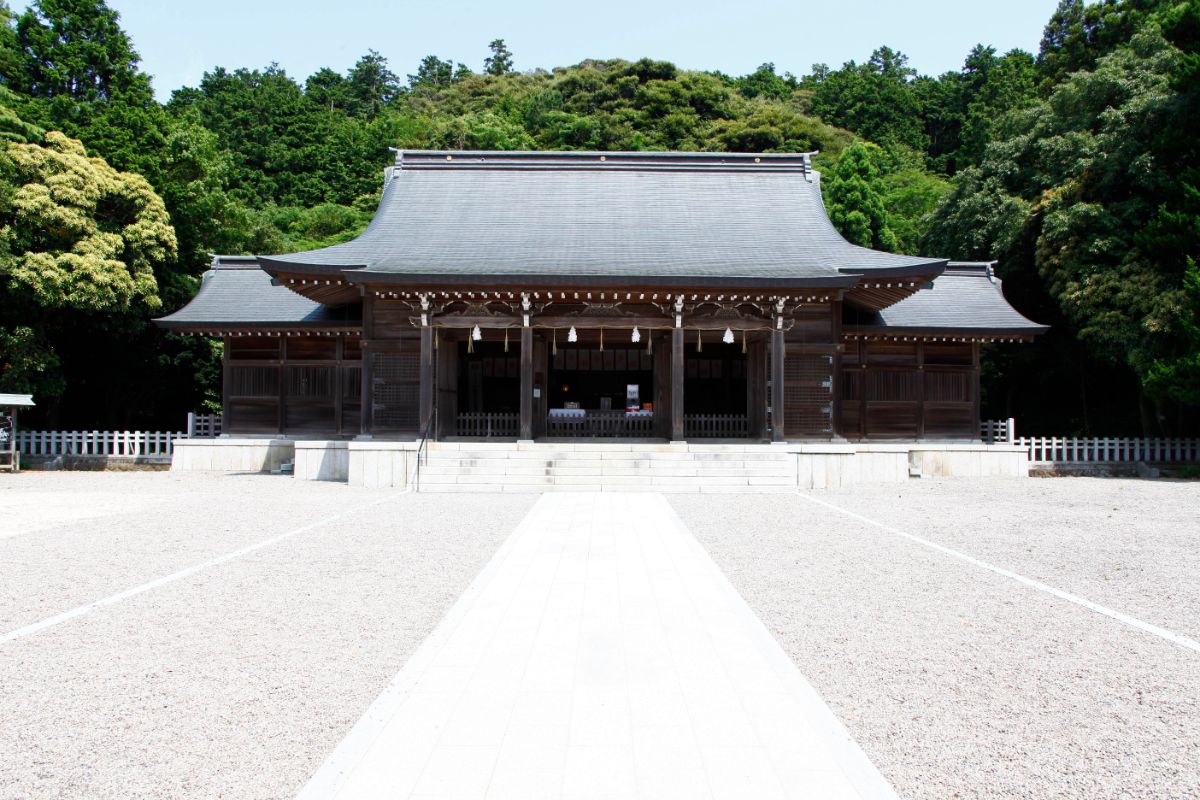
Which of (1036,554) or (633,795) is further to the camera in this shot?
(1036,554)

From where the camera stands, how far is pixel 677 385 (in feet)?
47.9

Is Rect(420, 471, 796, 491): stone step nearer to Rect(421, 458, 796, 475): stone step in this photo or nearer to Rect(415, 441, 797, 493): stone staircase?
Rect(415, 441, 797, 493): stone staircase

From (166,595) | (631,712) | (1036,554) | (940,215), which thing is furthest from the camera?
(940,215)

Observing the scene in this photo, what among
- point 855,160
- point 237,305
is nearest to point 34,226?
point 237,305

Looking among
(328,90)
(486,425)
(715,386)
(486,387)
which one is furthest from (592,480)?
(328,90)

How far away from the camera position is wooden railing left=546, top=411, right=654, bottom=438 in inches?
712

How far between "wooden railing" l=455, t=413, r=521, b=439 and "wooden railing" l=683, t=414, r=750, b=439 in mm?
4169

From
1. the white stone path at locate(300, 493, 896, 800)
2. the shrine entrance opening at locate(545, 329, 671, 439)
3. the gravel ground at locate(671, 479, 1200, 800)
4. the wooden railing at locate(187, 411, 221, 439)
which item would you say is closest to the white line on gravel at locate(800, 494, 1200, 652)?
the gravel ground at locate(671, 479, 1200, 800)

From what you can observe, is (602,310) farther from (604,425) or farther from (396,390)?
(396,390)

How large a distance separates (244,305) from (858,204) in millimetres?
24093

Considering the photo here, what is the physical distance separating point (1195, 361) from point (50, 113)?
31007mm

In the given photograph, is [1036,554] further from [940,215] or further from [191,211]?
[191,211]

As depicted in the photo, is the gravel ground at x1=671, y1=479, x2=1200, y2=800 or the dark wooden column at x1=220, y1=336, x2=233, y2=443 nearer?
the gravel ground at x1=671, y1=479, x2=1200, y2=800

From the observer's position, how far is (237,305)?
61.1 ft
